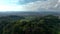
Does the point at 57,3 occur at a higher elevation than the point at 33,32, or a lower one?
higher

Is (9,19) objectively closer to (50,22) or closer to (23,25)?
(23,25)

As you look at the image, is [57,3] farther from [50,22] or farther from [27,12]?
[27,12]

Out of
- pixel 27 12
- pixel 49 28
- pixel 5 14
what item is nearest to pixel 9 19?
pixel 5 14

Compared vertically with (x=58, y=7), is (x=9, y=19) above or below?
below

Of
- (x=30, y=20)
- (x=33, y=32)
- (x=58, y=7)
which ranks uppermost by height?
(x=58, y=7)

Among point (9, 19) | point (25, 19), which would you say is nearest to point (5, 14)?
point (9, 19)
